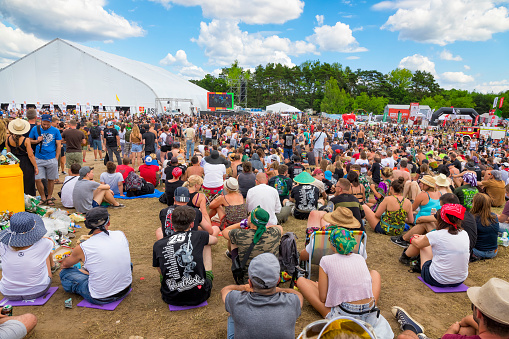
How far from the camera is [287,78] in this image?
3226 inches

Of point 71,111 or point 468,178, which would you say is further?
point 71,111

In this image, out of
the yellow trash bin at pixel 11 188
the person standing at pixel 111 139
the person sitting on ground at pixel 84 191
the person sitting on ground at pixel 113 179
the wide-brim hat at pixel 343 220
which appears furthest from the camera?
the person standing at pixel 111 139

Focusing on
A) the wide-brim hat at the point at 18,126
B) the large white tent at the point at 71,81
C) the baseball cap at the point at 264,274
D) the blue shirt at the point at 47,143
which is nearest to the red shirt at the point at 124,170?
the blue shirt at the point at 47,143

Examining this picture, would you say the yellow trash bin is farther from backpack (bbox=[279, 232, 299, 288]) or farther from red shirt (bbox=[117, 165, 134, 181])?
backpack (bbox=[279, 232, 299, 288])

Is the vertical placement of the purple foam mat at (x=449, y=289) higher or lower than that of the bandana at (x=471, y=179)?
lower

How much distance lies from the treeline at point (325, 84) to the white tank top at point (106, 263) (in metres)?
71.8

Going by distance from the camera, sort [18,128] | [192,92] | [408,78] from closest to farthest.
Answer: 1. [18,128]
2. [192,92]
3. [408,78]

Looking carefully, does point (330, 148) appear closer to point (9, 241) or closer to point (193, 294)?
point (193, 294)

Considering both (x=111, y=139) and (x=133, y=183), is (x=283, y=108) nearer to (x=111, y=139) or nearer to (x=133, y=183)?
(x=111, y=139)

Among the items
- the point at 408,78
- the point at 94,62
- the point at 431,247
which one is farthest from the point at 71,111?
the point at 408,78

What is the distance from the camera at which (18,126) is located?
222 inches

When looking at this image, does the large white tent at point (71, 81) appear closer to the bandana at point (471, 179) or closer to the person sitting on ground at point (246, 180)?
the person sitting on ground at point (246, 180)

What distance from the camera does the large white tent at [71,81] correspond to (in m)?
37.8

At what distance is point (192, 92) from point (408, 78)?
59008mm
